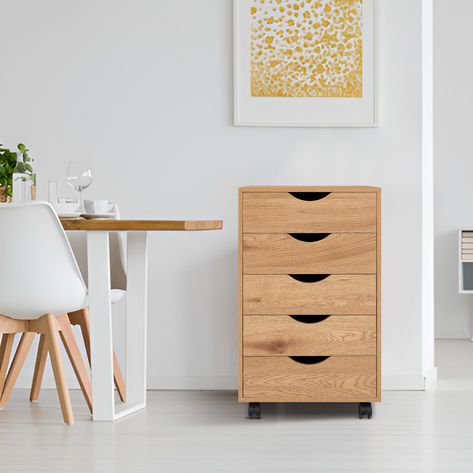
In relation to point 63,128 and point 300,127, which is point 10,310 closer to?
point 63,128

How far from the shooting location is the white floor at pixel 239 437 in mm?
2492

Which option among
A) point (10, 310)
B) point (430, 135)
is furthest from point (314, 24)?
point (10, 310)

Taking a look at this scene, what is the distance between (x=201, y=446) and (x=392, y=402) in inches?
39.7

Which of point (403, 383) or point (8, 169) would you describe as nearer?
point (8, 169)

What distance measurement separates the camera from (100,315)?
9.87 feet

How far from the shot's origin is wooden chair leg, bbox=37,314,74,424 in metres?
2.96

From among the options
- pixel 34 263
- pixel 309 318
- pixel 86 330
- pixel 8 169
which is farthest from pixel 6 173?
pixel 309 318

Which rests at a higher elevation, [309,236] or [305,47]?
Result: [305,47]

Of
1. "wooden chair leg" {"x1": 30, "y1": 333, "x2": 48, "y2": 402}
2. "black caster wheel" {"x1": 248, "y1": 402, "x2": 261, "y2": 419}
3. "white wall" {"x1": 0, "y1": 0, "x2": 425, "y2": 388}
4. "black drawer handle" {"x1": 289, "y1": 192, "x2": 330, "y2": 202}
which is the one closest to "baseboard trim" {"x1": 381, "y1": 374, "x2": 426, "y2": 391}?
"white wall" {"x1": 0, "y1": 0, "x2": 425, "y2": 388}

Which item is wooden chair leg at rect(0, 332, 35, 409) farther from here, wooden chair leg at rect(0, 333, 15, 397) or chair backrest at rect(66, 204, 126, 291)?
chair backrest at rect(66, 204, 126, 291)

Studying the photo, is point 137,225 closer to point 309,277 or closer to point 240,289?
point 240,289

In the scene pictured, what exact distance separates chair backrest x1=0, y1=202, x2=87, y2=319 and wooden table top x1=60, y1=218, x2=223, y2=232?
7cm

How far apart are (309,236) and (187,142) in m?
0.80

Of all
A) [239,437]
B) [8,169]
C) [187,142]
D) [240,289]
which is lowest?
[239,437]
